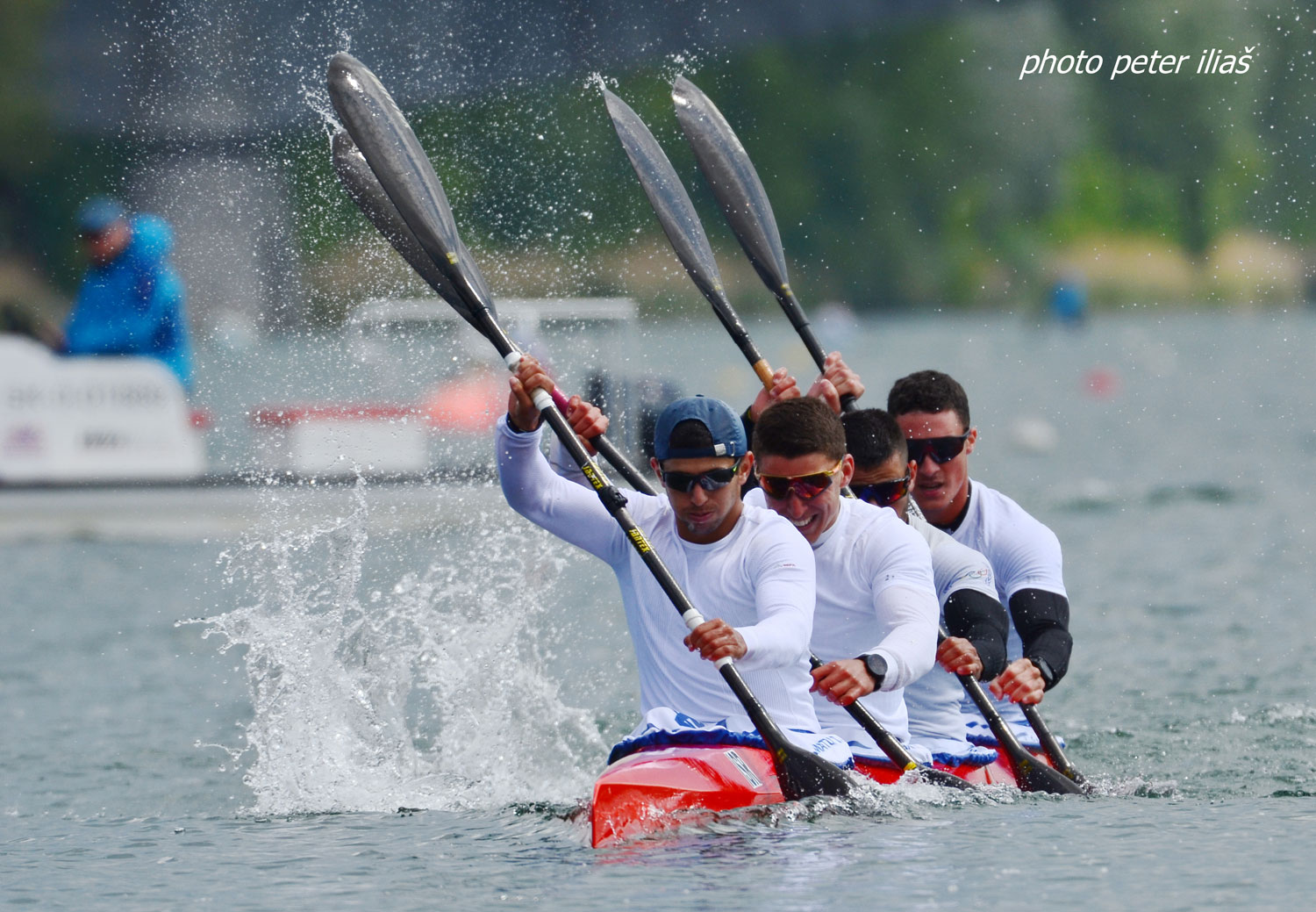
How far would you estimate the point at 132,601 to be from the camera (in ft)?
41.9

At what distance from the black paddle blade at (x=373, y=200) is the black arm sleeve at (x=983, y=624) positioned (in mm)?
2340

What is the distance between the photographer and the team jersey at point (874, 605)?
5480 millimetres

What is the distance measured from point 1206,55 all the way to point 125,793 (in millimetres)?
39600

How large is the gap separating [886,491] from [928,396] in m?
0.52

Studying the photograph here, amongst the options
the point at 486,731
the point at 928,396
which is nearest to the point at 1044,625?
the point at 928,396

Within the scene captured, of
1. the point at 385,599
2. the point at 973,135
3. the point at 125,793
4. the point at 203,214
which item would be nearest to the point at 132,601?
the point at 385,599

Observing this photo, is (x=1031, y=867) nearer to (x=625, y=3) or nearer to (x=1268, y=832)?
(x=1268, y=832)

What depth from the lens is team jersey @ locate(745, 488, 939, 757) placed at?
5480 mm

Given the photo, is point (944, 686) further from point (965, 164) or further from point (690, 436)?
point (965, 164)

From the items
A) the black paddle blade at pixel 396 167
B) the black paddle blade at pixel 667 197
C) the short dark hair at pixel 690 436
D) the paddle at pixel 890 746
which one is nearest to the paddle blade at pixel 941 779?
the paddle at pixel 890 746

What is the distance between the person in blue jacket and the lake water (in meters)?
1.23

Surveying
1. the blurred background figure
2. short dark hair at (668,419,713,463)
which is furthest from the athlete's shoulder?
the blurred background figure

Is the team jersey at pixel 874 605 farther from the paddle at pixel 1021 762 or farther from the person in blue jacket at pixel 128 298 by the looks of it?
the person in blue jacket at pixel 128 298

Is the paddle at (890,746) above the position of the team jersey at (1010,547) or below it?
below
